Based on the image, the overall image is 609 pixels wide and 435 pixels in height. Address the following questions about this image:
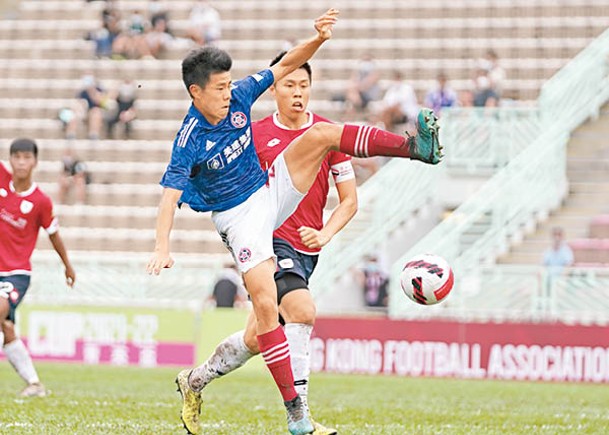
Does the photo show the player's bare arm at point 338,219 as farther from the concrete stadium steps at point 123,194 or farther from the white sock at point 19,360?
the concrete stadium steps at point 123,194

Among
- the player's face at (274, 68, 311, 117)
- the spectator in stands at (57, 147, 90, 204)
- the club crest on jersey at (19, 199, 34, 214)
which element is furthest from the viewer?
the spectator in stands at (57, 147, 90, 204)

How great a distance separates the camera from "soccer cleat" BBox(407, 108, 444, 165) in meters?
7.81

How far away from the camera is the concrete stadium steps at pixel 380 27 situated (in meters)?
26.8

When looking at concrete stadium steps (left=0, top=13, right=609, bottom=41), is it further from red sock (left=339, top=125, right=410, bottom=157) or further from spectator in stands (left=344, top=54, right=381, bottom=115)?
red sock (left=339, top=125, right=410, bottom=157)

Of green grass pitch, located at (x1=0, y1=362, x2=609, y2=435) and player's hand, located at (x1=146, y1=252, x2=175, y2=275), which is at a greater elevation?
player's hand, located at (x1=146, y1=252, x2=175, y2=275)

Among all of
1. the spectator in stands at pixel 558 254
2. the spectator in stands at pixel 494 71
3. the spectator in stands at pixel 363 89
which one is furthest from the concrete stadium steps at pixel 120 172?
the spectator in stands at pixel 558 254

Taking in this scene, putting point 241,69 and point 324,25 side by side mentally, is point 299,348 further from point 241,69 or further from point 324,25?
point 241,69

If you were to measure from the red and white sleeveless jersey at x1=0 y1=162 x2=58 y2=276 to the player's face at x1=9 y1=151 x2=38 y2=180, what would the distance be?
0.14 m

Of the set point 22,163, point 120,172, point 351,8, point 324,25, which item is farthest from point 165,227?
point 351,8

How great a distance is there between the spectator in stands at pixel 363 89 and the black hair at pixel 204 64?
57.8 feet

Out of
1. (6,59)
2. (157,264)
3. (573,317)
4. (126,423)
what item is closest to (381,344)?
(573,317)

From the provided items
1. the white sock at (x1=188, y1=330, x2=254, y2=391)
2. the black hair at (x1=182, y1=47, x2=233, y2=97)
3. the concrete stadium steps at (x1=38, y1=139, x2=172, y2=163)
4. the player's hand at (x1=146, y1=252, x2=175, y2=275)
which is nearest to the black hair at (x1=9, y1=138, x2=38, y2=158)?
the white sock at (x1=188, y1=330, x2=254, y2=391)

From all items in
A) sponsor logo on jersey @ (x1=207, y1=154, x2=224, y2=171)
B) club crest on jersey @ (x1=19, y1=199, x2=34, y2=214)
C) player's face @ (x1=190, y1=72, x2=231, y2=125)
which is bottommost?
club crest on jersey @ (x1=19, y1=199, x2=34, y2=214)

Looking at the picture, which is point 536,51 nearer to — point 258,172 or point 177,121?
point 177,121
